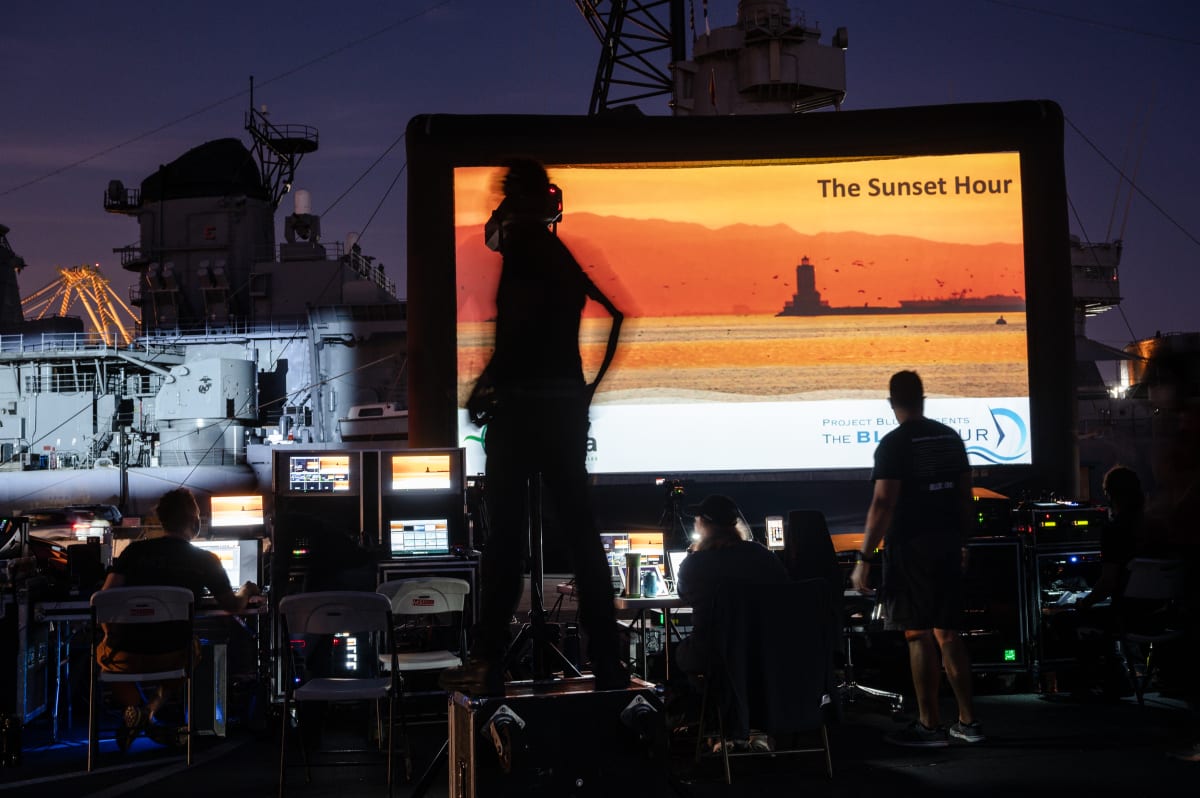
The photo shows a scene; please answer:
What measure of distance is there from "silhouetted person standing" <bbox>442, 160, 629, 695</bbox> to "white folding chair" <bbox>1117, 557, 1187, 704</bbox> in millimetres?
3208

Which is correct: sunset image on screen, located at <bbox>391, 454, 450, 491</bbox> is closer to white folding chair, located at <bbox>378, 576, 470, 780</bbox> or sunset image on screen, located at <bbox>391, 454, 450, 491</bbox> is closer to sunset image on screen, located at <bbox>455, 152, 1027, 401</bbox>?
white folding chair, located at <bbox>378, 576, 470, 780</bbox>

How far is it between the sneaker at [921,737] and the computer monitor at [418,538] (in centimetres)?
278

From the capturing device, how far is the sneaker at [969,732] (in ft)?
15.3

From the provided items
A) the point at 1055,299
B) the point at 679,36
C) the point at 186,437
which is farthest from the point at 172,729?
the point at 186,437

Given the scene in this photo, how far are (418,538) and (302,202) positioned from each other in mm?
29469

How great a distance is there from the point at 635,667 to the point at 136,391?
103ft

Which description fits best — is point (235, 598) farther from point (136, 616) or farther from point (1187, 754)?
point (1187, 754)

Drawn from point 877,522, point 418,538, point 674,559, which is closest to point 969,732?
point 877,522

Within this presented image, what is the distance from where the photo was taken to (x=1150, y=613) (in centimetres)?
541

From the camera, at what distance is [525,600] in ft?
38.0

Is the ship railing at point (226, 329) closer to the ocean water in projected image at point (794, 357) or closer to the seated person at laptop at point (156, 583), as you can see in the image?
the ocean water in projected image at point (794, 357)

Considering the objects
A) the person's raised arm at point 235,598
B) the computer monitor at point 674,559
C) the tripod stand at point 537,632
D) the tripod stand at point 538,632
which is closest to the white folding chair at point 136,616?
the person's raised arm at point 235,598

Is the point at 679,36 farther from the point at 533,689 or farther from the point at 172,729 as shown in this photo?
the point at 533,689

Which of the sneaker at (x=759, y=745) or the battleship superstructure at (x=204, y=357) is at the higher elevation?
the battleship superstructure at (x=204, y=357)
